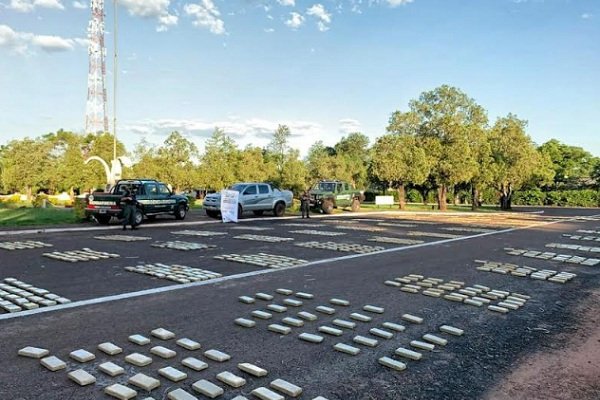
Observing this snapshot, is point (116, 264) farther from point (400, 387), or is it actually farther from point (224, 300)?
point (400, 387)

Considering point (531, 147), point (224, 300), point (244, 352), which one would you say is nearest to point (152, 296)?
point (224, 300)

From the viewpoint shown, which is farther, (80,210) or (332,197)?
(332,197)

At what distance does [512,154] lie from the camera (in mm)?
41281

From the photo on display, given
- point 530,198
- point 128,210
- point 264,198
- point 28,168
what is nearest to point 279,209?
point 264,198

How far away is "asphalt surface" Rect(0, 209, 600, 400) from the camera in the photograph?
145 inches

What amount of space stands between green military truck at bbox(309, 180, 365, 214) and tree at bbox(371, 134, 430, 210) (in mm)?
3974

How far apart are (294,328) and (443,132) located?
36778 mm

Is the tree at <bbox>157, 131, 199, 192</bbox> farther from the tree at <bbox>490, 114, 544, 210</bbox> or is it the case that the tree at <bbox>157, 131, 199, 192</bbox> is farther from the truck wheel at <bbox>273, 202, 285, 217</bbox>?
the tree at <bbox>490, 114, 544, 210</bbox>

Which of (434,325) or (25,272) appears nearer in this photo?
(434,325)

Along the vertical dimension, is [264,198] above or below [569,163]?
below

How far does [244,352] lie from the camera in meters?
4.29

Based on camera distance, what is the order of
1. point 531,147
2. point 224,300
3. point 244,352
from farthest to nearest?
point 531,147 → point 224,300 → point 244,352

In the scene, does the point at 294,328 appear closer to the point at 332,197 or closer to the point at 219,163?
the point at 332,197

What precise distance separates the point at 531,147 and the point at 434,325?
42.9 m
